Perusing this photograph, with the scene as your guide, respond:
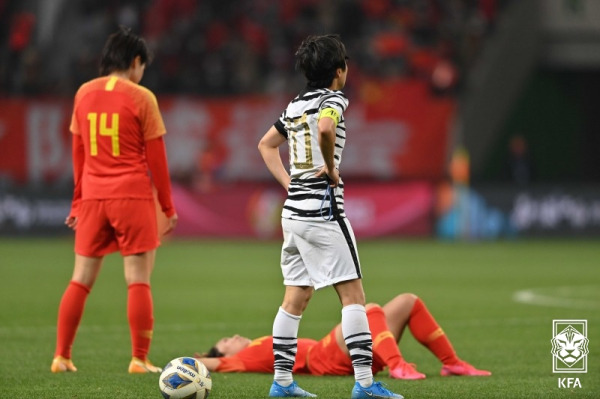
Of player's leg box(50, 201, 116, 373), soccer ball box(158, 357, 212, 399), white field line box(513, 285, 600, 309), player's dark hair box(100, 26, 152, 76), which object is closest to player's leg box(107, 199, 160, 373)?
player's leg box(50, 201, 116, 373)

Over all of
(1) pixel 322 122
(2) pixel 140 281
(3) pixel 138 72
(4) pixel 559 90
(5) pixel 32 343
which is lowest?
(5) pixel 32 343

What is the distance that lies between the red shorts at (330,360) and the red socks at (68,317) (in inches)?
61.2

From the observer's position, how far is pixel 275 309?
12.2 meters

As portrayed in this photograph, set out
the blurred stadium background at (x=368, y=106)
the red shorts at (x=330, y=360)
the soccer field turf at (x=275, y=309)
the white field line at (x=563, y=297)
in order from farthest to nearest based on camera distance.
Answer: the blurred stadium background at (x=368, y=106) → the white field line at (x=563, y=297) → the red shorts at (x=330, y=360) → the soccer field turf at (x=275, y=309)

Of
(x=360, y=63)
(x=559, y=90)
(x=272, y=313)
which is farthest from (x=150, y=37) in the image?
(x=272, y=313)

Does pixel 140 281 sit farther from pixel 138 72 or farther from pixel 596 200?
pixel 596 200

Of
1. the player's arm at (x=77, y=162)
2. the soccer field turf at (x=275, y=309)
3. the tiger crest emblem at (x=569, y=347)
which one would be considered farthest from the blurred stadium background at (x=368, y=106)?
the player's arm at (x=77, y=162)

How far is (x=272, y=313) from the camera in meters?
11.8

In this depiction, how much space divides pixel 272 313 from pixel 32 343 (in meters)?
3.14

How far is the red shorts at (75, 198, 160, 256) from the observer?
298 inches

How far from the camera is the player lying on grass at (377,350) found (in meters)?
7.20

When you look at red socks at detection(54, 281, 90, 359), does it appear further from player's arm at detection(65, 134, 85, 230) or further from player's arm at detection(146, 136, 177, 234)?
player's arm at detection(146, 136, 177, 234)

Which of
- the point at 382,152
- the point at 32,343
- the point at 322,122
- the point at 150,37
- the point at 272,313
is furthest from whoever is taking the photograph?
the point at 150,37

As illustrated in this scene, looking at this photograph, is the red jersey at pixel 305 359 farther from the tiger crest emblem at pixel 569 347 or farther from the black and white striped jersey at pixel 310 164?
the tiger crest emblem at pixel 569 347
